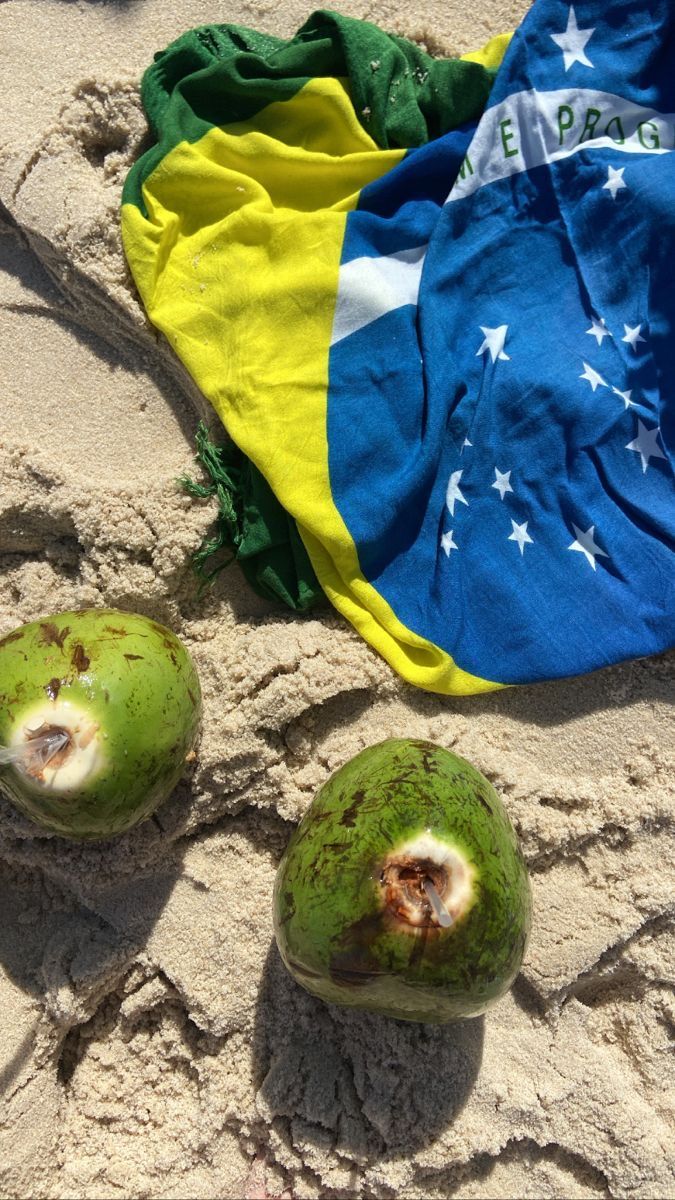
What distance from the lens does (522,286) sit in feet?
6.72

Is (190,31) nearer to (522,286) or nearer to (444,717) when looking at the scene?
(522,286)

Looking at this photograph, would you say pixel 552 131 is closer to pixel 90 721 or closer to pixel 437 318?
pixel 437 318

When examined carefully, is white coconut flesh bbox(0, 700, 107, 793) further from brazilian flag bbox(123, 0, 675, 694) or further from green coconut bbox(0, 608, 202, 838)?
brazilian flag bbox(123, 0, 675, 694)

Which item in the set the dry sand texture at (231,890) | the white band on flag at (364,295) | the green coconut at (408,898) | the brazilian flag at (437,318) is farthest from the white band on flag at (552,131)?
the green coconut at (408,898)

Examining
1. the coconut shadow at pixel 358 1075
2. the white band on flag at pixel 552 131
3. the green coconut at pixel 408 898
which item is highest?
the white band on flag at pixel 552 131

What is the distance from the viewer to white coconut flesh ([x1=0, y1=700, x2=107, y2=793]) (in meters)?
1.45

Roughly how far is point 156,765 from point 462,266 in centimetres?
142

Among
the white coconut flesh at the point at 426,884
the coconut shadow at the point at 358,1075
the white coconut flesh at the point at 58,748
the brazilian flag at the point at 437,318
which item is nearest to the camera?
the white coconut flesh at the point at 426,884

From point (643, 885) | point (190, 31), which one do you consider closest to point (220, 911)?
point (643, 885)

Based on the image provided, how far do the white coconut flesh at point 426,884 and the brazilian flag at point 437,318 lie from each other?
1.85 feet

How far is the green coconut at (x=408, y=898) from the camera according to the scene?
1.35 m

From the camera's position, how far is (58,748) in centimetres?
146

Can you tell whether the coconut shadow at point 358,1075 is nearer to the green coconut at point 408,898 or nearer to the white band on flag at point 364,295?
the green coconut at point 408,898

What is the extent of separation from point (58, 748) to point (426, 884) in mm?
702
